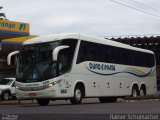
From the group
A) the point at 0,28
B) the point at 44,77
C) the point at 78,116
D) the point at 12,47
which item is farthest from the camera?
the point at 12,47

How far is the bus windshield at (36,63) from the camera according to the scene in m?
21.2

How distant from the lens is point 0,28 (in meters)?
32.0

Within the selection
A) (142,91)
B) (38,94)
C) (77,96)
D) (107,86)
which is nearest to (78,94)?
(77,96)

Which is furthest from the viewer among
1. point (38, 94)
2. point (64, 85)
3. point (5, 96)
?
point (5, 96)

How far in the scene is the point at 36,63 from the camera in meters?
21.8

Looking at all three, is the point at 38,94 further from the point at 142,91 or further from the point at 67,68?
the point at 142,91

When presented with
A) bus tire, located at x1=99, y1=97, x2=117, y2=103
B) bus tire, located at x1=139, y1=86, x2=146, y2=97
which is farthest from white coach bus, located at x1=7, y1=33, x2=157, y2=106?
bus tire, located at x1=139, y1=86, x2=146, y2=97

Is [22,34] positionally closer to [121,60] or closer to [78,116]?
[121,60]

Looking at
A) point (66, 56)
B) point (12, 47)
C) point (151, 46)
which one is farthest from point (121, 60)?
point (151, 46)

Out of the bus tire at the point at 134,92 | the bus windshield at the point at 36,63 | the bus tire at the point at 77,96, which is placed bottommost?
the bus tire at the point at 77,96

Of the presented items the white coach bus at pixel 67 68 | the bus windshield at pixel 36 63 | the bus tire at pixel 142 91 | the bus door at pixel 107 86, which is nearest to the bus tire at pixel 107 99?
the white coach bus at pixel 67 68

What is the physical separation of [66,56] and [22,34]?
12.9 meters

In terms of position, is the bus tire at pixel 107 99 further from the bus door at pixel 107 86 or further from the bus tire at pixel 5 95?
the bus tire at pixel 5 95

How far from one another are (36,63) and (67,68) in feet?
4.87
